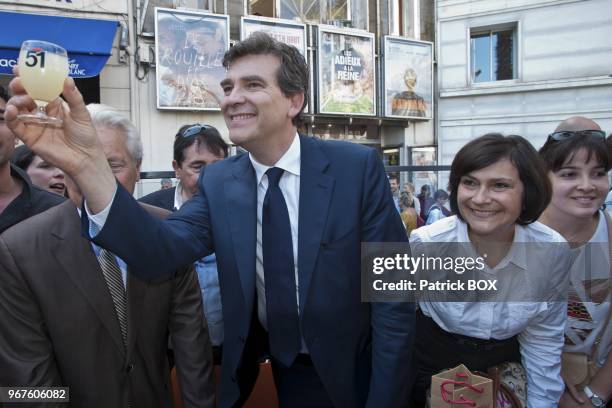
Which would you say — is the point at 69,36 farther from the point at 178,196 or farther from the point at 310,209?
the point at 310,209

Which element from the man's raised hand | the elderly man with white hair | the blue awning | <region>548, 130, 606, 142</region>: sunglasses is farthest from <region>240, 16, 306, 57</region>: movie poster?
the man's raised hand

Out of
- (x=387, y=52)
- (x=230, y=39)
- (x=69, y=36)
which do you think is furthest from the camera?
(x=387, y=52)

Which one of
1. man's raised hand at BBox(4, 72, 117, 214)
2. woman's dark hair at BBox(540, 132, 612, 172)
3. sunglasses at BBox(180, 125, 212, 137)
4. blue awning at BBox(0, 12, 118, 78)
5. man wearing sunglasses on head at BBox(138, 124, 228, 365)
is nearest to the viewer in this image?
man's raised hand at BBox(4, 72, 117, 214)

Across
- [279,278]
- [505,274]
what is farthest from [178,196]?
[505,274]

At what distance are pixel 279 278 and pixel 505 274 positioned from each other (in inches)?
39.5

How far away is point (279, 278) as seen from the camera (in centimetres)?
172

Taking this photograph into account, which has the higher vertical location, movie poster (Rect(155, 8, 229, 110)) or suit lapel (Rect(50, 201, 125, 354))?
movie poster (Rect(155, 8, 229, 110))

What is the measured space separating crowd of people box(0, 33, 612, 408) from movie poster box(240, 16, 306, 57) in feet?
27.2

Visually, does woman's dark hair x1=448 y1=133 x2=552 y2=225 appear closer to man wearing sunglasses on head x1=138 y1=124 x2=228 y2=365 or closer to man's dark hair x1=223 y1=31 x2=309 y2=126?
man's dark hair x1=223 y1=31 x2=309 y2=126

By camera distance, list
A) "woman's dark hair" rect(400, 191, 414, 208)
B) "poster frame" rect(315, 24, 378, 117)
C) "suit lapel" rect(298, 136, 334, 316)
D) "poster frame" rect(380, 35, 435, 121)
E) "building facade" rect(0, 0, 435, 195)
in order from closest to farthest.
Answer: "suit lapel" rect(298, 136, 334, 316)
"woman's dark hair" rect(400, 191, 414, 208)
"building facade" rect(0, 0, 435, 195)
"poster frame" rect(315, 24, 378, 117)
"poster frame" rect(380, 35, 435, 121)

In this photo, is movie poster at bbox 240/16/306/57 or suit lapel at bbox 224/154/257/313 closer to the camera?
suit lapel at bbox 224/154/257/313

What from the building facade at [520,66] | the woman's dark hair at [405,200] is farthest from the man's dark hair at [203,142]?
the building facade at [520,66]

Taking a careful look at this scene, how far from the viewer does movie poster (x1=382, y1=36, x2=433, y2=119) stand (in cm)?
1154

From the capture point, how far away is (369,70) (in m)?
11.2
